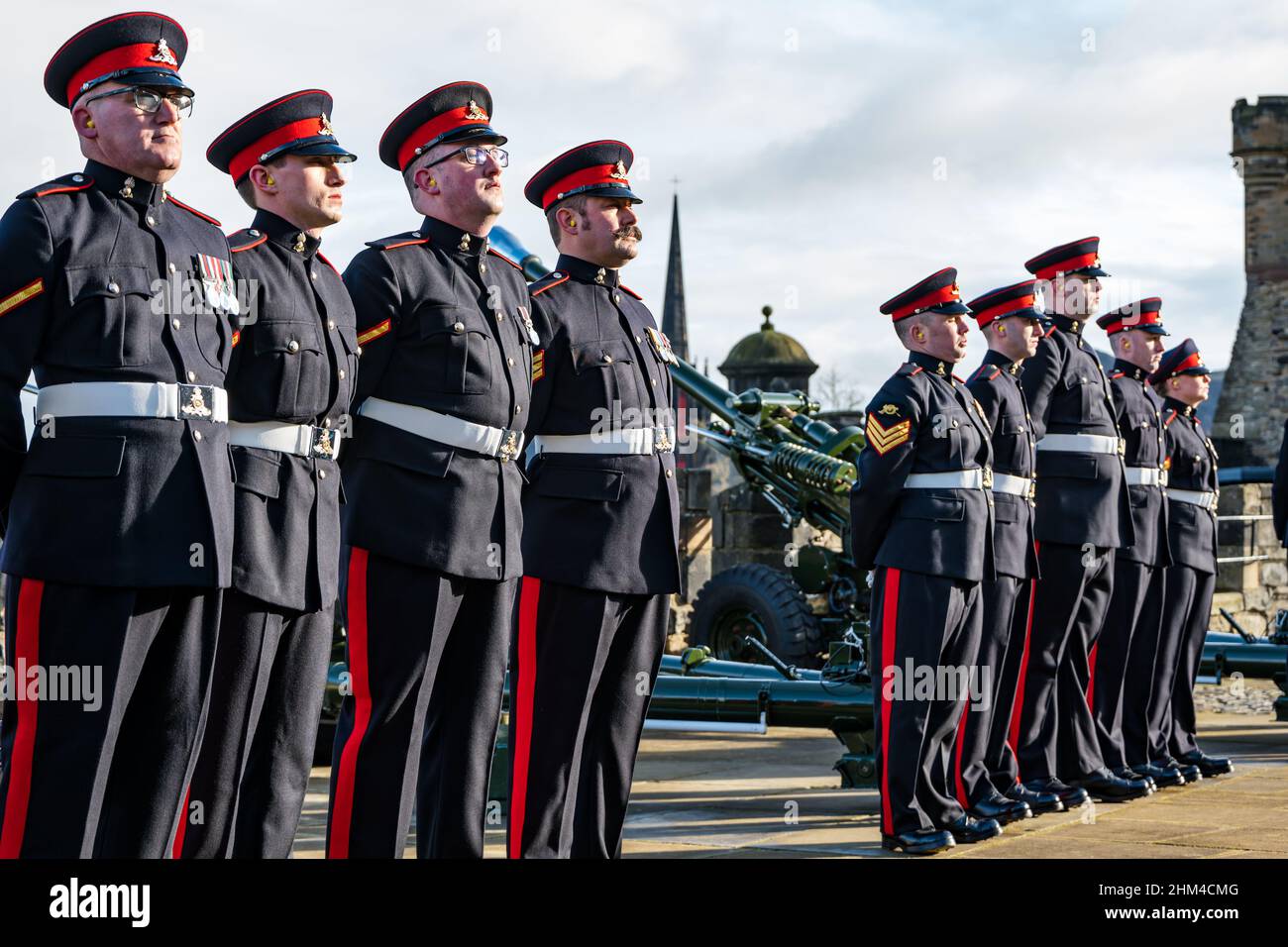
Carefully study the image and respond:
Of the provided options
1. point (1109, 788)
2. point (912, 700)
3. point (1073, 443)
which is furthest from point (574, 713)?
point (1109, 788)

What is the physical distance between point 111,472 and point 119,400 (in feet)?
0.48

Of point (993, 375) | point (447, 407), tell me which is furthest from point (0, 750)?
point (993, 375)

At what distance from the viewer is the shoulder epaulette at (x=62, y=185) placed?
13.0 ft

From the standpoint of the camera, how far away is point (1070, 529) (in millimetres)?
7629

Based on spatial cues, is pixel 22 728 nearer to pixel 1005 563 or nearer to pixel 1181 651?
pixel 1005 563

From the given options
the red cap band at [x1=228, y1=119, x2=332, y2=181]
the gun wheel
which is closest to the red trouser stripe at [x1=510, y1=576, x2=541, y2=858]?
the red cap band at [x1=228, y1=119, x2=332, y2=181]

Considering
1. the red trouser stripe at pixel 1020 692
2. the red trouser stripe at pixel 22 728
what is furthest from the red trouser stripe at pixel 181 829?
the red trouser stripe at pixel 1020 692

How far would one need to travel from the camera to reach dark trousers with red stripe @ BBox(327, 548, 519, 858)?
15.1ft

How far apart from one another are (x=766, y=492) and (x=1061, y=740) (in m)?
4.91

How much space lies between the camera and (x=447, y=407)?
475 centimetres

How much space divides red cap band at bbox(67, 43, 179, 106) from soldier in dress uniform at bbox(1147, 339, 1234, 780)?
19.0ft

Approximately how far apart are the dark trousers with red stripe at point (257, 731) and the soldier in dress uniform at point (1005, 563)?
3130 mm

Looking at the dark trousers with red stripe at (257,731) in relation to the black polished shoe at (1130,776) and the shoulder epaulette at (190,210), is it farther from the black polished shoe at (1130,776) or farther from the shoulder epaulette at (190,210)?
the black polished shoe at (1130,776)

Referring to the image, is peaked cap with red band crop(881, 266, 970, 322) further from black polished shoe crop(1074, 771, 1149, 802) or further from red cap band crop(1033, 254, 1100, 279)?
black polished shoe crop(1074, 771, 1149, 802)
